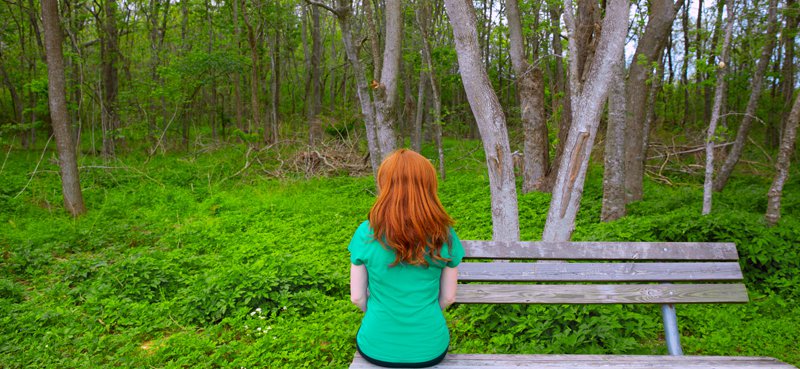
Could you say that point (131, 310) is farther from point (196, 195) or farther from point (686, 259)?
point (196, 195)

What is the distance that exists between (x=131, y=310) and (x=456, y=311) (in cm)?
305

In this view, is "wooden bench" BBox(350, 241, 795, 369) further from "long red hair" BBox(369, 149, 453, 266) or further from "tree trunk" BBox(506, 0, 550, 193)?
"tree trunk" BBox(506, 0, 550, 193)

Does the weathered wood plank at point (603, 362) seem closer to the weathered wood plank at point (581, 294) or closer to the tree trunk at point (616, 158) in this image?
the weathered wood plank at point (581, 294)

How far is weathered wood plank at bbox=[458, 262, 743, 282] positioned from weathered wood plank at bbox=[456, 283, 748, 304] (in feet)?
0.18

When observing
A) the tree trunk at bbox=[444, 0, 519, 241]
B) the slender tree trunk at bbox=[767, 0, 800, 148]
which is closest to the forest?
the tree trunk at bbox=[444, 0, 519, 241]

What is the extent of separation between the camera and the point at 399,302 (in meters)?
2.48

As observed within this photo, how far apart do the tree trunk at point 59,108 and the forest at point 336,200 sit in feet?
0.12

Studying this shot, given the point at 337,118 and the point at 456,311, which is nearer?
the point at 456,311

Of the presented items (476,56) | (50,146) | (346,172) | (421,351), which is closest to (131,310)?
(421,351)

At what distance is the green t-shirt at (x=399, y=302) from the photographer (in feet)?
8.06

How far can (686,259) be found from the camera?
11.3ft

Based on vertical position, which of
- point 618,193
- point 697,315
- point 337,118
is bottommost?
point 697,315

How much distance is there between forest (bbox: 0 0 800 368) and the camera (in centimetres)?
415

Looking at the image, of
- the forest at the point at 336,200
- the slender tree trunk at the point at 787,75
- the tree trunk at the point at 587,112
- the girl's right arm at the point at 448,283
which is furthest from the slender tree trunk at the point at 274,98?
the slender tree trunk at the point at 787,75
